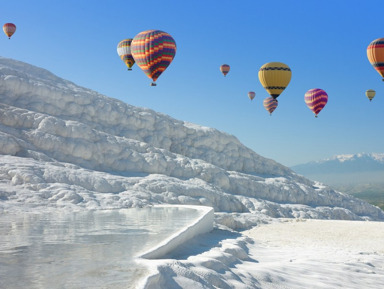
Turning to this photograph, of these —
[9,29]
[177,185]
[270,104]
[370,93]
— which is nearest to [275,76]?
[177,185]

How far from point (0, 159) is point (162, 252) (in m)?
23.4

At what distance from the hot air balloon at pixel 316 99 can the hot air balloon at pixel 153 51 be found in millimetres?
17666

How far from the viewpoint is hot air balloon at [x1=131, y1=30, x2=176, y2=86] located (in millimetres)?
35594

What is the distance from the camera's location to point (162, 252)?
13242mm

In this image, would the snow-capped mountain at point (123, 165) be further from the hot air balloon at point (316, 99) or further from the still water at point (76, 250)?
the still water at point (76, 250)

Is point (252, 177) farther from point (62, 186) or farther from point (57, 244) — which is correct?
point (57, 244)

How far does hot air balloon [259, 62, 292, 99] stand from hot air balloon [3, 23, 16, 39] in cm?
3602

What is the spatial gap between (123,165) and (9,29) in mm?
31472

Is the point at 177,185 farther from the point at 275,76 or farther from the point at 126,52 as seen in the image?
the point at 126,52

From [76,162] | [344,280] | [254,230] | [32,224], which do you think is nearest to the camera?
[344,280]

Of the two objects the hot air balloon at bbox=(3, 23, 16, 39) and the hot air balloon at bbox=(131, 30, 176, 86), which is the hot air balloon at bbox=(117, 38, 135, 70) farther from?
the hot air balloon at bbox=(3, 23, 16, 39)

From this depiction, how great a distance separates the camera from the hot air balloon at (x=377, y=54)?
4031 cm

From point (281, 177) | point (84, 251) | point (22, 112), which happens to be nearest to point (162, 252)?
point (84, 251)

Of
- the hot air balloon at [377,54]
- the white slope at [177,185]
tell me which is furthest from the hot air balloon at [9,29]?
the hot air balloon at [377,54]
